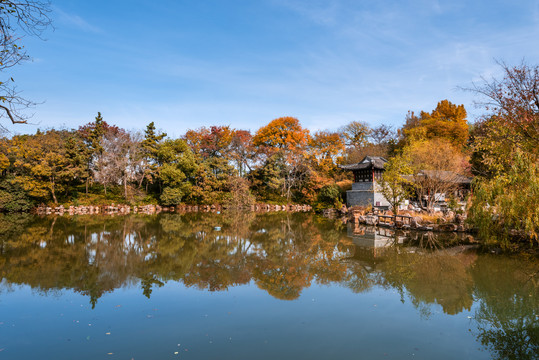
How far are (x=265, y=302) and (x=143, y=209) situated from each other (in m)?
23.5

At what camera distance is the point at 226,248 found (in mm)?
11367

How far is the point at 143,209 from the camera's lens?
27.3 metres

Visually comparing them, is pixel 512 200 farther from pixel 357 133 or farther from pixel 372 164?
pixel 357 133

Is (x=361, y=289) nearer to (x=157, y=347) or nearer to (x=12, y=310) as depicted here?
(x=157, y=347)

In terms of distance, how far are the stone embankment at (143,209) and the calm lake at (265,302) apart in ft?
46.9

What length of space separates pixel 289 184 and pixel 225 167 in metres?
6.29

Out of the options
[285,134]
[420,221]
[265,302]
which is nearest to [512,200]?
[420,221]

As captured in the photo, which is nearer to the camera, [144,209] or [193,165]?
[144,209]

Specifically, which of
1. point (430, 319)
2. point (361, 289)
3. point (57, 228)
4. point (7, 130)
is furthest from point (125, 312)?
point (57, 228)

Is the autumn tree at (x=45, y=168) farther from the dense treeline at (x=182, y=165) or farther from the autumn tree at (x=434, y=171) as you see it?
the autumn tree at (x=434, y=171)

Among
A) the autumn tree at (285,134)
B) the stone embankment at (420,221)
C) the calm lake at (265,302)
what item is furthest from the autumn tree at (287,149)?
the calm lake at (265,302)

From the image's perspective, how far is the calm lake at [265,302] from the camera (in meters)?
4.43

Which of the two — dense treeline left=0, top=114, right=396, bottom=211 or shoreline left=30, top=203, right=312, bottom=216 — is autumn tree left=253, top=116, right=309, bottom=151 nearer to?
dense treeline left=0, top=114, right=396, bottom=211

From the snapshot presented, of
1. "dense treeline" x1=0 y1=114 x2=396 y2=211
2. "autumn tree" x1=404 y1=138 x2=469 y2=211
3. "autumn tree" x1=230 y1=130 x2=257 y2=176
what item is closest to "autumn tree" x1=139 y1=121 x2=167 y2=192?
"dense treeline" x1=0 y1=114 x2=396 y2=211
